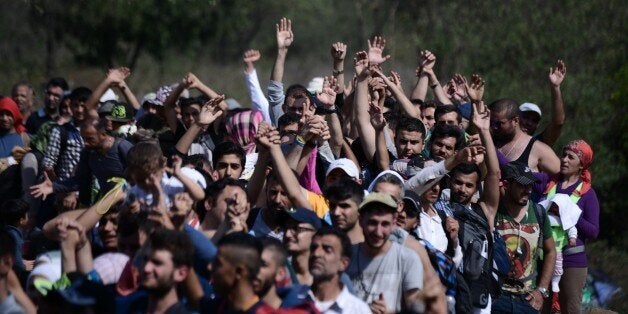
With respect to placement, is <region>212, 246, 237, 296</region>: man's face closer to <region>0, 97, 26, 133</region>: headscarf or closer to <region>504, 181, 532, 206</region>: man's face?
<region>504, 181, 532, 206</region>: man's face

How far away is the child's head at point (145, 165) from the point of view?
7656 millimetres

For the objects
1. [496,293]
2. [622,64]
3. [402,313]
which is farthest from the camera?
[622,64]

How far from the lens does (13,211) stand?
988 centimetres

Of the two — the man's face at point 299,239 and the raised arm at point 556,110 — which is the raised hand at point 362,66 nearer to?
the raised arm at point 556,110

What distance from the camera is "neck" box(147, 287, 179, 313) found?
6.92 m

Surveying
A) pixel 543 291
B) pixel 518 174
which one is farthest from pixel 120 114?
pixel 543 291

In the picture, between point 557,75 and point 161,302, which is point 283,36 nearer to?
point 557,75

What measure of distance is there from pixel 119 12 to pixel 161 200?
1240 centimetres

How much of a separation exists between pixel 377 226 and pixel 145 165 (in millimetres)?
1350

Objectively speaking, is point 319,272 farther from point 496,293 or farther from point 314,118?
point 496,293

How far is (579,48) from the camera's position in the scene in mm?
17922

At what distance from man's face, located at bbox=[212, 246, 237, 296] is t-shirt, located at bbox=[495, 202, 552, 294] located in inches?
150

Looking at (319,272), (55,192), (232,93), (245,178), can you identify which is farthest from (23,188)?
(232,93)

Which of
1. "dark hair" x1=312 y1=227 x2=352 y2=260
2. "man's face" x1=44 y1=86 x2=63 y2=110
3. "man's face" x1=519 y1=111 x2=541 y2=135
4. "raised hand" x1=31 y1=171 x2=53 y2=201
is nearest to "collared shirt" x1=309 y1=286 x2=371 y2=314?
"dark hair" x1=312 y1=227 x2=352 y2=260
